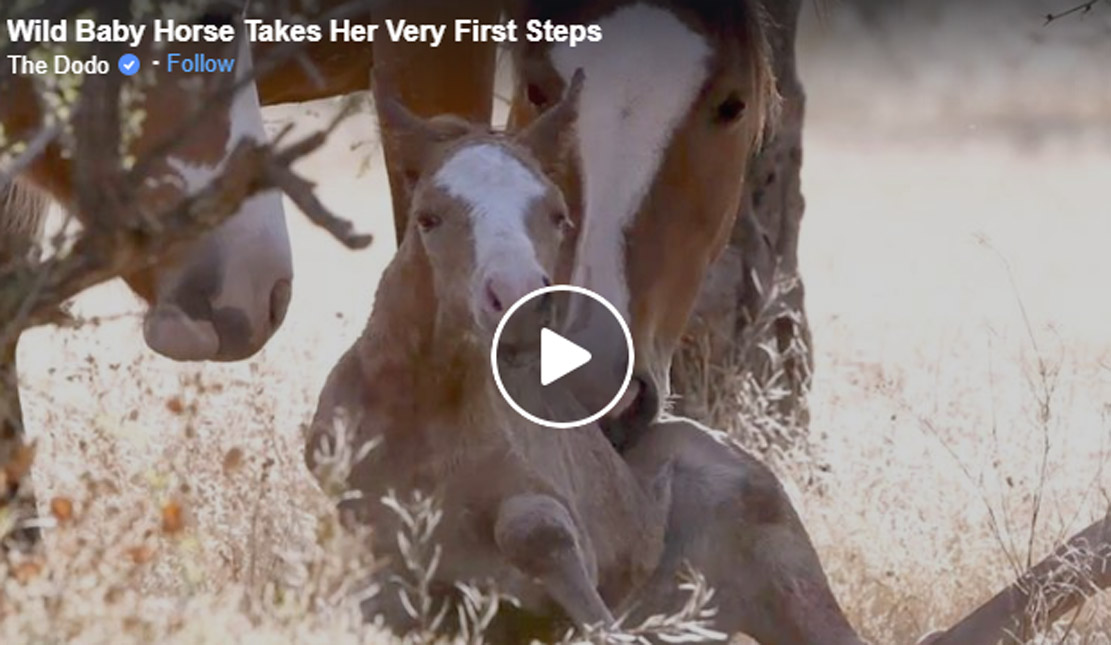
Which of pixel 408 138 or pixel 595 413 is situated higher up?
pixel 408 138

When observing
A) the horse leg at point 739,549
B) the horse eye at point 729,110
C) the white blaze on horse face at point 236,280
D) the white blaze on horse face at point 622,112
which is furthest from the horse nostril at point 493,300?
the horse eye at point 729,110

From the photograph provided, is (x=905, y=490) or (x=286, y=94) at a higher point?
(x=286, y=94)

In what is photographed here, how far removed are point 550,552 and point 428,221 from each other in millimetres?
594

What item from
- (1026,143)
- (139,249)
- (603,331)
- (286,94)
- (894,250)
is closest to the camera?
(139,249)

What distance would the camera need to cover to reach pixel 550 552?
463 cm

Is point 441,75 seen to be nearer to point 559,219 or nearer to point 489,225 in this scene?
point 559,219

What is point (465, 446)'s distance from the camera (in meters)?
4.83

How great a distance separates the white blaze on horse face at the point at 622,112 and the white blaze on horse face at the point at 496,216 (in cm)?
60

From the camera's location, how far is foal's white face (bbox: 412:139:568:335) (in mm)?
4375

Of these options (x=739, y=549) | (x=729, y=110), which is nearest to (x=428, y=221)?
(x=739, y=549)

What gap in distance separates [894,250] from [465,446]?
7.90m

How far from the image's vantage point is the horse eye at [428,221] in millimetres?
4621

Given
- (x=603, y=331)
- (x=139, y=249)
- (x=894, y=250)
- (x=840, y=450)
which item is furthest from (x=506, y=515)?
A: (x=894, y=250)

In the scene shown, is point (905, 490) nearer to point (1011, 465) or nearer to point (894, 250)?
point (1011, 465)
